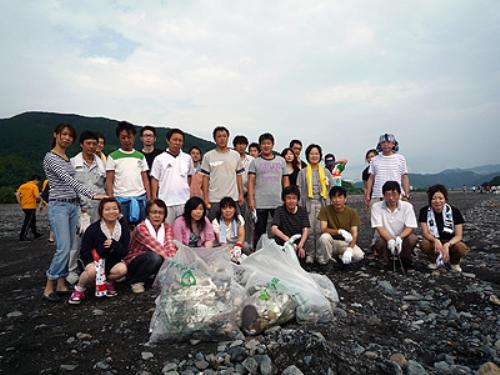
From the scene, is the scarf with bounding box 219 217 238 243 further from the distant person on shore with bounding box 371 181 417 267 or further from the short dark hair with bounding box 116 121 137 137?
the distant person on shore with bounding box 371 181 417 267

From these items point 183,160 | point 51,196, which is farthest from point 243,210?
point 51,196

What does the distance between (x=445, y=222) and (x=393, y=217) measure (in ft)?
2.40

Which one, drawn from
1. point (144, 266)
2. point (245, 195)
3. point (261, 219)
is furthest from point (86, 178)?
point (261, 219)

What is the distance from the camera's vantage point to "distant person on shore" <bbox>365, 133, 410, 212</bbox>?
18.2 feet

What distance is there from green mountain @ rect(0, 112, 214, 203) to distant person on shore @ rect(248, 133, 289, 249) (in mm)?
23553

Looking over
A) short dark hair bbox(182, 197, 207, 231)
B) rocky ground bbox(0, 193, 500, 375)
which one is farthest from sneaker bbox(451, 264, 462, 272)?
short dark hair bbox(182, 197, 207, 231)

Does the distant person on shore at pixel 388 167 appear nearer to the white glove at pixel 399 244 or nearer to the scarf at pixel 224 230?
the white glove at pixel 399 244

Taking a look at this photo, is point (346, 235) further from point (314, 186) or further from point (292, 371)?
point (292, 371)

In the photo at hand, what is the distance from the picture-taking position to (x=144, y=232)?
4242mm

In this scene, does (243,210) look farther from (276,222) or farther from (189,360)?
(189,360)

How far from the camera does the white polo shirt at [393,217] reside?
4879 mm

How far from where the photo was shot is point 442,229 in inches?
185

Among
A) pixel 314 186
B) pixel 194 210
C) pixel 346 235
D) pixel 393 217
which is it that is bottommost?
pixel 346 235

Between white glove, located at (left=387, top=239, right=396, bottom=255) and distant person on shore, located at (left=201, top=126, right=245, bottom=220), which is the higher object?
distant person on shore, located at (left=201, top=126, right=245, bottom=220)
